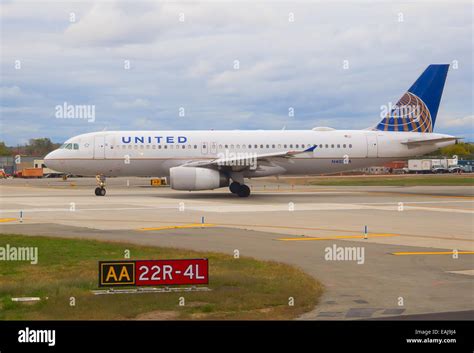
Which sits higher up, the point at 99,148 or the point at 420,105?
the point at 420,105

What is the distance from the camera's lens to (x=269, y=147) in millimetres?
44625

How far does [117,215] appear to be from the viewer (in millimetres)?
29562

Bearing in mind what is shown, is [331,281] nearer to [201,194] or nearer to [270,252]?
[270,252]

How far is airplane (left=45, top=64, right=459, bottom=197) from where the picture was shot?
143 ft

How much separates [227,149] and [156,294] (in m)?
31.6

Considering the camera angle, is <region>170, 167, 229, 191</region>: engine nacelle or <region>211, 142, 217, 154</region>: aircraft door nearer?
<region>170, 167, 229, 191</region>: engine nacelle

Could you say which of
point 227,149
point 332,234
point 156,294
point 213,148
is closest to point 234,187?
point 227,149

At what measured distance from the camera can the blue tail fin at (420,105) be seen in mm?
45719

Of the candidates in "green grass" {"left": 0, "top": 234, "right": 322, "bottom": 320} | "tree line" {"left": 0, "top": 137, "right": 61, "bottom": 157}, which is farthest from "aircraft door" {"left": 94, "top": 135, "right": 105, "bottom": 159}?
"tree line" {"left": 0, "top": 137, "right": 61, "bottom": 157}

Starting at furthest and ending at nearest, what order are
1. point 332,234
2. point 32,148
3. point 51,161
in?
point 32,148
point 51,161
point 332,234

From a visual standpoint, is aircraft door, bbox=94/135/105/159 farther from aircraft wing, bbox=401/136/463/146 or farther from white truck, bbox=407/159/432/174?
white truck, bbox=407/159/432/174

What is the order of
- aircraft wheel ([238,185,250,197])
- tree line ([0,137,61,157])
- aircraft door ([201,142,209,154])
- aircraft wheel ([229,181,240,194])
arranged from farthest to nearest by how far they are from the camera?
1. tree line ([0,137,61,157])
2. aircraft door ([201,142,209,154])
3. aircraft wheel ([238,185,250,197])
4. aircraft wheel ([229,181,240,194])

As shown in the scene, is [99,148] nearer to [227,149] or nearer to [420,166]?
[227,149]

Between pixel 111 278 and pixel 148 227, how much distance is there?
12084mm
